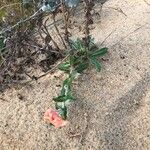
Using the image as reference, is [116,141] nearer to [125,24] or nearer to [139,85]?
[139,85]

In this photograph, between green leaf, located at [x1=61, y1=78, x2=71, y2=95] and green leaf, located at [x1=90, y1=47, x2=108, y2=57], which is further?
green leaf, located at [x1=90, y1=47, x2=108, y2=57]

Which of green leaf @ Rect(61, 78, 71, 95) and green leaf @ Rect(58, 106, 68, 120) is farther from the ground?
green leaf @ Rect(61, 78, 71, 95)

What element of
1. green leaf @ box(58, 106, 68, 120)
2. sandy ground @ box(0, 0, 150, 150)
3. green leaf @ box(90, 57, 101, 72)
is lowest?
sandy ground @ box(0, 0, 150, 150)

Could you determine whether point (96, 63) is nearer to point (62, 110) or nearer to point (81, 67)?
point (81, 67)

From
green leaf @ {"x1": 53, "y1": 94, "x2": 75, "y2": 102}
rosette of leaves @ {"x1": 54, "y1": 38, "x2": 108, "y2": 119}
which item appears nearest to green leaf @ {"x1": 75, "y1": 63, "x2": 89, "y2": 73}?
rosette of leaves @ {"x1": 54, "y1": 38, "x2": 108, "y2": 119}

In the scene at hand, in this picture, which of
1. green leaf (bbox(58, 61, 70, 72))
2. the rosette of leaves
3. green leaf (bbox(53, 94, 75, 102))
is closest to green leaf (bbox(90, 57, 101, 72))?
the rosette of leaves

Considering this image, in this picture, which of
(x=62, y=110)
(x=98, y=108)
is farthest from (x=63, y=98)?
(x=98, y=108)

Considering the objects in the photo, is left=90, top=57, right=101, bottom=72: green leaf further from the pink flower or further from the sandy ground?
the pink flower

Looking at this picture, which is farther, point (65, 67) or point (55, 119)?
point (65, 67)
